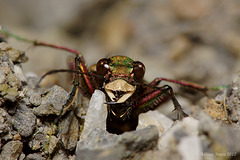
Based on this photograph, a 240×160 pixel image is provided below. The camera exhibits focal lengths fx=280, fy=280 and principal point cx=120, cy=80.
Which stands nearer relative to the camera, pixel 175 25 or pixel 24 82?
pixel 24 82

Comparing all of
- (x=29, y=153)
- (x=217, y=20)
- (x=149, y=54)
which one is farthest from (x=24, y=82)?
(x=217, y=20)

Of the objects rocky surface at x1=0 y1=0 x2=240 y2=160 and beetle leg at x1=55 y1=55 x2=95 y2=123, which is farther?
beetle leg at x1=55 y1=55 x2=95 y2=123

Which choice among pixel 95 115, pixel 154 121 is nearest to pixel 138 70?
pixel 154 121

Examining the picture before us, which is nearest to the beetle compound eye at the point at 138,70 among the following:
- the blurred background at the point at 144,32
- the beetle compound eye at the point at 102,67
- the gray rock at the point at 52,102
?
the beetle compound eye at the point at 102,67

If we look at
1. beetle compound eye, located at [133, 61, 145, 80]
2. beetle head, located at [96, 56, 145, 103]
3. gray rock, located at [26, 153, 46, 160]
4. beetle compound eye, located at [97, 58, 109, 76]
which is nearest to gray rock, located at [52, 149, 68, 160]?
gray rock, located at [26, 153, 46, 160]

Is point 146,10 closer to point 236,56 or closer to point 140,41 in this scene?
point 140,41

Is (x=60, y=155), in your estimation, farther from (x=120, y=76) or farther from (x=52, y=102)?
(x=120, y=76)

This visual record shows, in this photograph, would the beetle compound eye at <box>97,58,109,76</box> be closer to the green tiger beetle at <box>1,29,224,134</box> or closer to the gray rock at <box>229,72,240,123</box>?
the green tiger beetle at <box>1,29,224,134</box>
